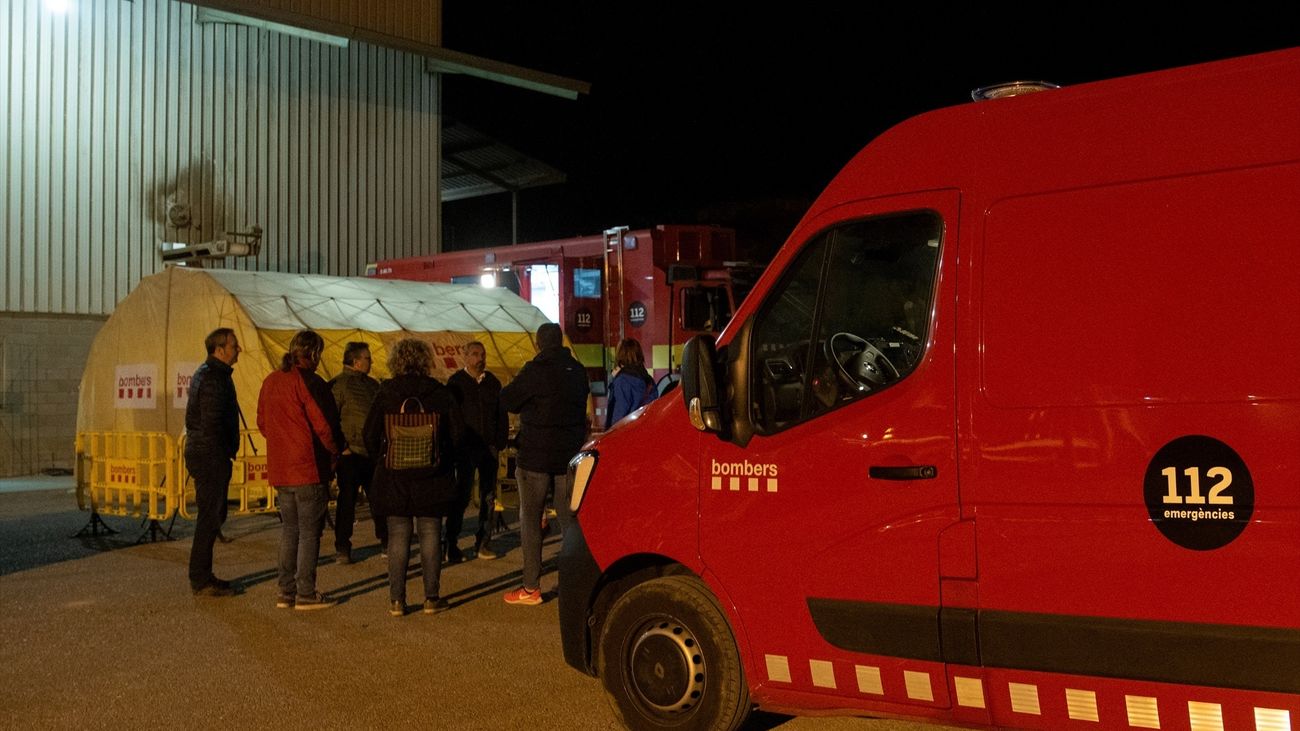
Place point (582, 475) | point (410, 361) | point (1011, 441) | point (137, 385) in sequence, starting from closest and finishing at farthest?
Result: point (1011, 441) < point (582, 475) < point (410, 361) < point (137, 385)

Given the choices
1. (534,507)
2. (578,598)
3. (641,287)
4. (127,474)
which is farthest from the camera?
(641,287)

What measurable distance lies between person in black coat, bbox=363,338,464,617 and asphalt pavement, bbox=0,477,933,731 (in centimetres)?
42

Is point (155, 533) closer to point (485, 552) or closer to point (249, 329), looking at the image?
point (249, 329)

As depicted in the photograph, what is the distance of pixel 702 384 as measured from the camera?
4.79 m

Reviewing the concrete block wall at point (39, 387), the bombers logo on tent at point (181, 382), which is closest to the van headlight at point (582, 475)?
the bombers logo on tent at point (181, 382)

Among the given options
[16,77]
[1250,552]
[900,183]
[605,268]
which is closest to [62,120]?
[16,77]

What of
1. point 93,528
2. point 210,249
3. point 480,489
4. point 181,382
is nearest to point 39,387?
point 210,249

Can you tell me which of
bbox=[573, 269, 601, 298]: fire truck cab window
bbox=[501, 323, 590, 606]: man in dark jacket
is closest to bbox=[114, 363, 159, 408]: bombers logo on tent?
bbox=[573, 269, 601, 298]: fire truck cab window

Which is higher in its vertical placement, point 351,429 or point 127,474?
point 351,429

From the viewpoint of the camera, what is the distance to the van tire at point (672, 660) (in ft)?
16.1

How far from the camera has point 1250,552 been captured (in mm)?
3744

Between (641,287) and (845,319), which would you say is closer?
(845,319)

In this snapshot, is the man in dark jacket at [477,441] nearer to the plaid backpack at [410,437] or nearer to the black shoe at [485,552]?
the black shoe at [485,552]

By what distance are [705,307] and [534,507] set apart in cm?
688
